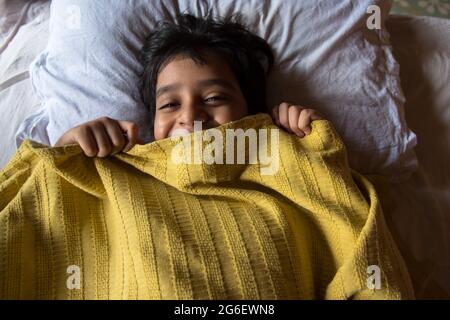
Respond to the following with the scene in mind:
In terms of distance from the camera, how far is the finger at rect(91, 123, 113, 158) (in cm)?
82

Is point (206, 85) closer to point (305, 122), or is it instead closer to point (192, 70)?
point (192, 70)

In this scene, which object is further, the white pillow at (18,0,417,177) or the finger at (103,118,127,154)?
the white pillow at (18,0,417,177)

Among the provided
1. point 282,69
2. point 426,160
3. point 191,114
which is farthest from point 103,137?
point 426,160

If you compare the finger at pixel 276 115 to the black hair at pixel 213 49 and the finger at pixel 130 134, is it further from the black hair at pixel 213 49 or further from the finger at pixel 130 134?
the finger at pixel 130 134

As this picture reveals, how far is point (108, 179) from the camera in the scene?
79cm

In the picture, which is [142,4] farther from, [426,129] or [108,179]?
[426,129]

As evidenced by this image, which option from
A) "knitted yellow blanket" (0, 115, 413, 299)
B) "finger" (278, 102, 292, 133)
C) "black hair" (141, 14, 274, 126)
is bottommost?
"knitted yellow blanket" (0, 115, 413, 299)

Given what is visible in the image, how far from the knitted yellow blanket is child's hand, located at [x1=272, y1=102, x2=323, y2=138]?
3 centimetres

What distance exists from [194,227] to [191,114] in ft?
0.72

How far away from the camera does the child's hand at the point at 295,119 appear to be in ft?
2.85

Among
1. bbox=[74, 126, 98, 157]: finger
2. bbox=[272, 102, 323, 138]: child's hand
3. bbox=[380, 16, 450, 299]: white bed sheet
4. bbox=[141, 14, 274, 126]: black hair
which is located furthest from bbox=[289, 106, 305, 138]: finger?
bbox=[74, 126, 98, 157]: finger

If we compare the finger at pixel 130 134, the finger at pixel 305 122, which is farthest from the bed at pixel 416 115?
the finger at pixel 130 134

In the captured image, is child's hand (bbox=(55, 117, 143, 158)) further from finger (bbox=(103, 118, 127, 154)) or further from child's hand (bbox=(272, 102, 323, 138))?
child's hand (bbox=(272, 102, 323, 138))

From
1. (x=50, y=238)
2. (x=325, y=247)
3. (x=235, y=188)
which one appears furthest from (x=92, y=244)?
(x=325, y=247)
